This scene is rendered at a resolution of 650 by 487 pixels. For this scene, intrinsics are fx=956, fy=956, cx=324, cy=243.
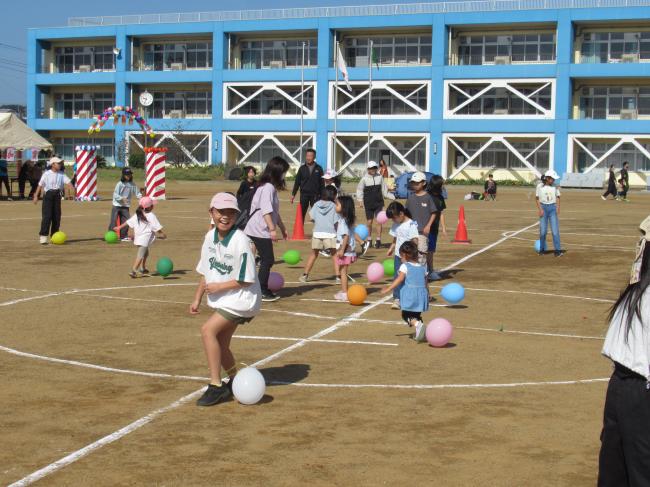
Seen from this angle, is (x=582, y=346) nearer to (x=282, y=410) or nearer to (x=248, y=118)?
(x=282, y=410)

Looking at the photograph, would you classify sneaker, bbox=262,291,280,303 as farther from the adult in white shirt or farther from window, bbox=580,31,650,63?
window, bbox=580,31,650,63

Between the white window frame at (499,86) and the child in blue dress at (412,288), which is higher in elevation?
the white window frame at (499,86)

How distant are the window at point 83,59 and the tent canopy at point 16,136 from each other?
42.3m

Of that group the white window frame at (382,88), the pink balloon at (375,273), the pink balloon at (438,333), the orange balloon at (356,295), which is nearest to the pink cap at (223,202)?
the pink balloon at (438,333)

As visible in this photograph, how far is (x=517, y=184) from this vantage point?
6606 centimetres

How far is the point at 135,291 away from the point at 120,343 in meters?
4.07

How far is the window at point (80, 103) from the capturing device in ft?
272

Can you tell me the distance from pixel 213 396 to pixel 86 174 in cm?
3275

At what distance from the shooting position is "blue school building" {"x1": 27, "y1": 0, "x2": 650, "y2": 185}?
66.1 metres

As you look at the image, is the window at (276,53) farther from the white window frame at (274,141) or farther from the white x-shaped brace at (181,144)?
the white x-shaped brace at (181,144)

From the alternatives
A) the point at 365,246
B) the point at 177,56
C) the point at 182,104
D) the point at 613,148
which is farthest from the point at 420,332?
the point at 177,56

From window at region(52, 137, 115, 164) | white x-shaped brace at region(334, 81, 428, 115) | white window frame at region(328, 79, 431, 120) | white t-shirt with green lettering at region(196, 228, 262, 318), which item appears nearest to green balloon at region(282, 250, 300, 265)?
white t-shirt with green lettering at region(196, 228, 262, 318)

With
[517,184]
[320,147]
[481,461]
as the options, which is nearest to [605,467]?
[481,461]

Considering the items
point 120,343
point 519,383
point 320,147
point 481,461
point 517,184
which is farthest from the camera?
point 320,147
